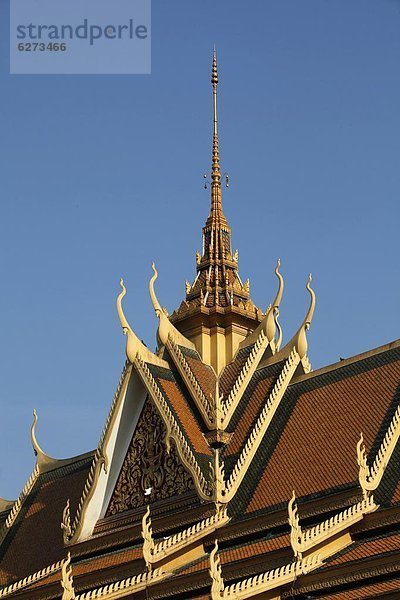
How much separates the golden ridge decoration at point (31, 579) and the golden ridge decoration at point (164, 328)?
527 cm

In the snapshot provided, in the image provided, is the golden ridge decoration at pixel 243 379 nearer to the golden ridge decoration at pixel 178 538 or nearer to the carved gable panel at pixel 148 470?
the carved gable panel at pixel 148 470

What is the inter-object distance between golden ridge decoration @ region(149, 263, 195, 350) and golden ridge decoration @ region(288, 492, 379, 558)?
7.10m

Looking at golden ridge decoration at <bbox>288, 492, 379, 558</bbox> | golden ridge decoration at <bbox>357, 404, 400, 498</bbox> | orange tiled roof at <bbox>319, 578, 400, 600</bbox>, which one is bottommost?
orange tiled roof at <bbox>319, 578, 400, 600</bbox>

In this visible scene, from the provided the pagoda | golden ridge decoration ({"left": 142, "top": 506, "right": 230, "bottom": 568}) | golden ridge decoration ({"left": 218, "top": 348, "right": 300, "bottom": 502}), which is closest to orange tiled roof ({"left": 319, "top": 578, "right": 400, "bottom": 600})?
the pagoda

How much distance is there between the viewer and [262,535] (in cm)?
2502

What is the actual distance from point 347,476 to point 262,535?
179cm

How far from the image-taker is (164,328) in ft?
100

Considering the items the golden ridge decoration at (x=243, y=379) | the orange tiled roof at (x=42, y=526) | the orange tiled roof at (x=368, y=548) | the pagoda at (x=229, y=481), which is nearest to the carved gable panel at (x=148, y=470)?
the pagoda at (x=229, y=481)

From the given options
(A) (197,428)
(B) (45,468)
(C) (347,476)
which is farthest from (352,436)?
(B) (45,468)

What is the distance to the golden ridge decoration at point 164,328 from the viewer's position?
30.4 m

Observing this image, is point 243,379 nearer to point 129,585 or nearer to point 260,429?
point 260,429

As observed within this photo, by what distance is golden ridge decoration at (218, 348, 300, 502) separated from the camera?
26.1 m

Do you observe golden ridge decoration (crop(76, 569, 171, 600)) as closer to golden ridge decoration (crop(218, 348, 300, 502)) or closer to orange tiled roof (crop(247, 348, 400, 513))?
golden ridge decoration (crop(218, 348, 300, 502))

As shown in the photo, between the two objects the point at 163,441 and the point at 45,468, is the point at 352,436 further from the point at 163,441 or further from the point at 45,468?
the point at 45,468
